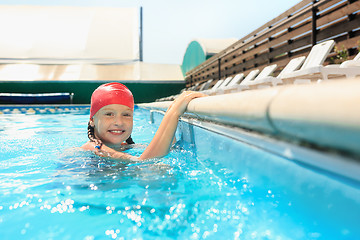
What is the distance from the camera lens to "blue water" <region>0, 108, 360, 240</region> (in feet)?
2.89

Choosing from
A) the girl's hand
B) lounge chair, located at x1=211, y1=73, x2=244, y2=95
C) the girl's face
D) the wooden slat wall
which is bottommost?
the girl's face

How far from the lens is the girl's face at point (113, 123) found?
83.7 inches

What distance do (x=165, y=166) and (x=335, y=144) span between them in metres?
1.38

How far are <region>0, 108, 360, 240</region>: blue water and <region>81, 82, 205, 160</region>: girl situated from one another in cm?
15

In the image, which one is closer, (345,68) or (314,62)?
(345,68)

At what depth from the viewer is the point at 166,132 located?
195 centimetres

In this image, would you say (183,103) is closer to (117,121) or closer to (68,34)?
(117,121)

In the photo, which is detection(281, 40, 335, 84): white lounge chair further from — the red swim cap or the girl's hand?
the red swim cap

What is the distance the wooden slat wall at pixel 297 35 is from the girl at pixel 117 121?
4.02 meters

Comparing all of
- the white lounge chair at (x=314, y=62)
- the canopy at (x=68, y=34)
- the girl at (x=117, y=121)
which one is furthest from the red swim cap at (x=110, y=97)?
the canopy at (x=68, y=34)

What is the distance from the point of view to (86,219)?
3.76ft

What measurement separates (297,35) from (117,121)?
561 centimetres

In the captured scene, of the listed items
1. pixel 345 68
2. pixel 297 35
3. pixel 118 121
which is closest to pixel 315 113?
pixel 118 121

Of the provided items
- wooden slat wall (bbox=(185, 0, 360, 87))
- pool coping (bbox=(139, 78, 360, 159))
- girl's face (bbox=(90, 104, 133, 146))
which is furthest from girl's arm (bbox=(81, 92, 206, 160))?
wooden slat wall (bbox=(185, 0, 360, 87))
